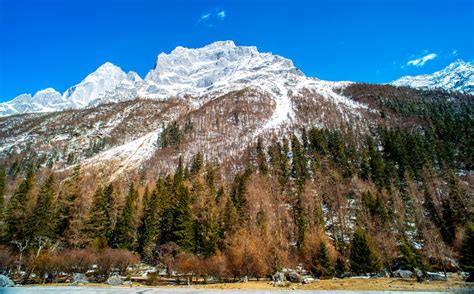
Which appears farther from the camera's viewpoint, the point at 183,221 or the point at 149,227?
the point at 149,227

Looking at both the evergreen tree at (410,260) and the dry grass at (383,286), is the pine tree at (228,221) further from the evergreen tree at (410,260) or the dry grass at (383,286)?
the evergreen tree at (410,260)

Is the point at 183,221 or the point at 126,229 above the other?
the point at 183,221

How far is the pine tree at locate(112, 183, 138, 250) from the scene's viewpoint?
65125 millimetres

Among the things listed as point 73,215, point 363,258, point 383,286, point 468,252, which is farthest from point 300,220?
point 73,215

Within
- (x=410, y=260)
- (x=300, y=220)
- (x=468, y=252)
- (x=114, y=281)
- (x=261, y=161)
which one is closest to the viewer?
(x=114, y=281)

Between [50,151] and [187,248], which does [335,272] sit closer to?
[187,248]

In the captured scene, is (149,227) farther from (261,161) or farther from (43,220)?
(261,161)

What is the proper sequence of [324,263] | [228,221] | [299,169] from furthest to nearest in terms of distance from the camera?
1. [299,169]
2. [228,221]
3. [324,263]

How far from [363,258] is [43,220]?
60640mm

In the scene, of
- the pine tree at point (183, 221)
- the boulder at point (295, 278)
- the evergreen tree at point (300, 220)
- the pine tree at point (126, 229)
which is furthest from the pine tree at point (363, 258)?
the pine tree at point (126, 229)

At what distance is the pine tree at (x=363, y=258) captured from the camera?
51.0m

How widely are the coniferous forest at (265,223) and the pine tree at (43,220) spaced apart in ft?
0.67

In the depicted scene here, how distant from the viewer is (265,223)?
68.6 meters

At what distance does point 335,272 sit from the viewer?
176ft
